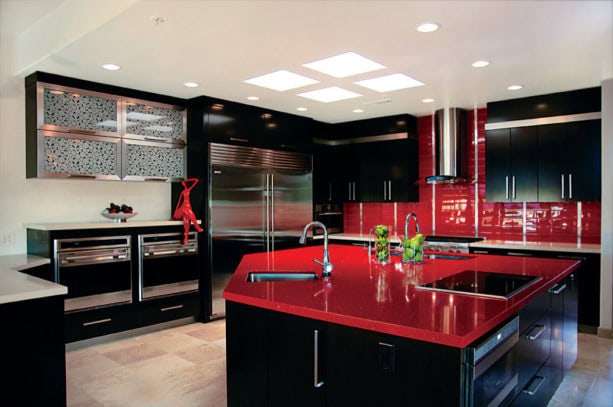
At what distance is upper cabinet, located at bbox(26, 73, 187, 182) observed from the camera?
13.6ft

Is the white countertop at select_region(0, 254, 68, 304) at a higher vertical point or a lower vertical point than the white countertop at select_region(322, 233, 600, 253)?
higher

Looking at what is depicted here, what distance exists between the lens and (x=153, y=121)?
194 inches

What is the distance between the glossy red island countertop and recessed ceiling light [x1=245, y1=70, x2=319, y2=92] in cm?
193

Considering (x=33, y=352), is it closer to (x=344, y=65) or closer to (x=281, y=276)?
(x=281, y=276)

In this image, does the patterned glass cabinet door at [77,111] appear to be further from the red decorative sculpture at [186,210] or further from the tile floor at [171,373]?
the tile floor at [171,373]

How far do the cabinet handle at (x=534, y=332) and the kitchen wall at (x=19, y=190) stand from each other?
4.23 m

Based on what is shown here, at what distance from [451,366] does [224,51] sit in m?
2.88

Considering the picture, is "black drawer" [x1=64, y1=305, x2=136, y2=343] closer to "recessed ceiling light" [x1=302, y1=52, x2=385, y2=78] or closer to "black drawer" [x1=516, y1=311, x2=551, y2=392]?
"recessed ceiling light" [x1=302, y1=52, x2=385, y2=78]

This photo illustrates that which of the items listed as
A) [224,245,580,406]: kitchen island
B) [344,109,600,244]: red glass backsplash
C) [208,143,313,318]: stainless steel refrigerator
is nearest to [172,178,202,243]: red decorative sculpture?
[208,143,313,318]: stainless steel refrigerator

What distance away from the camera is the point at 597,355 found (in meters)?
3.92

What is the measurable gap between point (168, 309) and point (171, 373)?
4.54ft

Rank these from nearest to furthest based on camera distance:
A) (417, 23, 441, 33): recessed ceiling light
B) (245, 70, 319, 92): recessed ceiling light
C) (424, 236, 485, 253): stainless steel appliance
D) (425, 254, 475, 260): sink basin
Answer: (417, 23, 441, 33): recessed ceiling light → (425, 254, 475, 260): sink basin → (245, 70, 319, 92): recessed ceiling light → (424, 236, 485, 253): stainless steel appliance

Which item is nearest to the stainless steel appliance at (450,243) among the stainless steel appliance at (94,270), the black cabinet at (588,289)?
the black cabinet at (588,289)

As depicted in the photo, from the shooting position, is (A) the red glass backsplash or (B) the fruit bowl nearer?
(B) the fruit bowl
